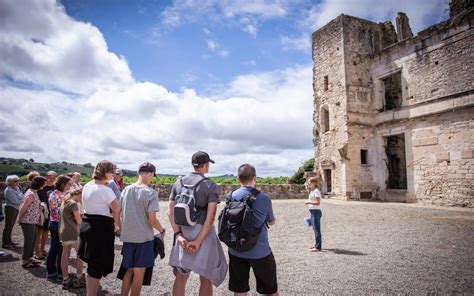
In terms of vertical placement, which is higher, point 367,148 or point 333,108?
point 333,108

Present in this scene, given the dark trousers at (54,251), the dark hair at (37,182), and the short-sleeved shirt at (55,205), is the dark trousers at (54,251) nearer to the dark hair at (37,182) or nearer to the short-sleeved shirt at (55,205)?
the short-sleeved shirt at (55,205)

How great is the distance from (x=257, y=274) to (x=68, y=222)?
9.66 feet

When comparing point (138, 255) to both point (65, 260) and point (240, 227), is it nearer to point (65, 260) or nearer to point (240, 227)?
point (240, 227)

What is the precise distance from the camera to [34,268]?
5.03 m

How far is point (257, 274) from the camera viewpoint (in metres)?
2.90

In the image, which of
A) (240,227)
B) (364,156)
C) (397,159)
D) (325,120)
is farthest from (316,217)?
(397,159)

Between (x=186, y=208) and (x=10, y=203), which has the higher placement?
(x=186, y=208)

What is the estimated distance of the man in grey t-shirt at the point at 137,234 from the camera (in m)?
3.21

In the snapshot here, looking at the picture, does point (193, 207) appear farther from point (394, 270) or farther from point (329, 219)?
point (329, 219)

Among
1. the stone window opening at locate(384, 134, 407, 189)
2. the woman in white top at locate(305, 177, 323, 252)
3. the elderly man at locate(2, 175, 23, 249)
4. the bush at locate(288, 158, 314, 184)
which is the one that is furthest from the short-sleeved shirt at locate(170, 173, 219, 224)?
the bush at locate(288, 158, 314, 184)

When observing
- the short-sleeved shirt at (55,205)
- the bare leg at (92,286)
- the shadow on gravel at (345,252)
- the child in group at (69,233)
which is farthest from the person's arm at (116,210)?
the shadow on gravel at (345,252)

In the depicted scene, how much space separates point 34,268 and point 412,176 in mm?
17926

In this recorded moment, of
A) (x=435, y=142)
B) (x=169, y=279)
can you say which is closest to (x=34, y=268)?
(x=169, y=279)

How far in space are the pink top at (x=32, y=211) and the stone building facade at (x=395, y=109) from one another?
16531 mm
